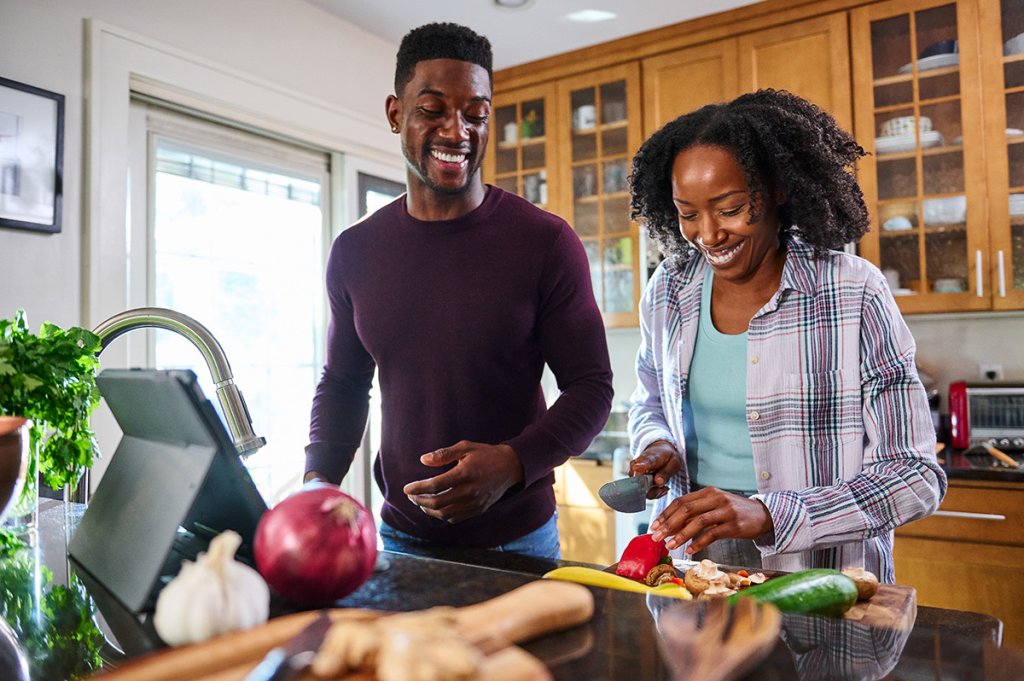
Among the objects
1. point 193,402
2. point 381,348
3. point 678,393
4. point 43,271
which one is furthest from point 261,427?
point 193,402

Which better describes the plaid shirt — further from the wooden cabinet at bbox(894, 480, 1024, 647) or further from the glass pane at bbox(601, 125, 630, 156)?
the glass pane at bbox(601, 125, 630, 156)

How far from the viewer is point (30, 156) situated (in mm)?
1918

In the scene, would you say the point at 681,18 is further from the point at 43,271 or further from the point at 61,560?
the point at 61,560

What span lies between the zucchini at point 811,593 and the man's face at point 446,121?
0.85m

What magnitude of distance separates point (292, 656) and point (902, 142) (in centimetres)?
288

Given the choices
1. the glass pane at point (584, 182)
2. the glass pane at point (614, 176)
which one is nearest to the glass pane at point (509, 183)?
the glass pane at point (584, 182)

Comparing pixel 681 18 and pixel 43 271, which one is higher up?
pixel 681 18

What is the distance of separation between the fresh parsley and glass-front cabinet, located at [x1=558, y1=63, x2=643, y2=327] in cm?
252

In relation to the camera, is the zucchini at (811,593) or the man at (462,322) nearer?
the zucchini at (811,593)

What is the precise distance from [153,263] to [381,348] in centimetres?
136

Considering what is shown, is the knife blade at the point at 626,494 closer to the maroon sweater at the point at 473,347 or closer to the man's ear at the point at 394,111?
the maroon sweater at the point at 473,347

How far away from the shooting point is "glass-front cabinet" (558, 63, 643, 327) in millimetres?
3252

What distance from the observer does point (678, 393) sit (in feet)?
4.54

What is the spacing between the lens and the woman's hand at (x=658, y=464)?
1257 millimetres
